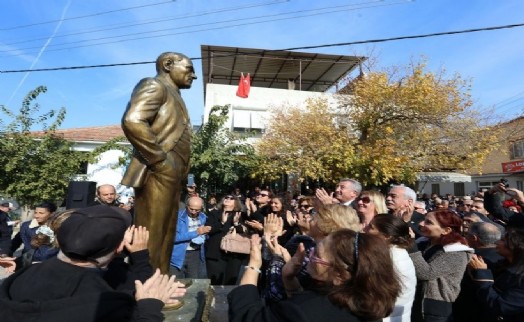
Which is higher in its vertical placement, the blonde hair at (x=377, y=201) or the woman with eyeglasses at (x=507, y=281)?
the blonde hair at (x=377, y=201)

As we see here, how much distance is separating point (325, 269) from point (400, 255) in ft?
3.92

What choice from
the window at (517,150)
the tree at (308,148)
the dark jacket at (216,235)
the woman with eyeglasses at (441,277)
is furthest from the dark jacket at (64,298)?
the window at (517,150)

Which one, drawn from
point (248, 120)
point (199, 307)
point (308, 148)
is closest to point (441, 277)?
point (199, 307)

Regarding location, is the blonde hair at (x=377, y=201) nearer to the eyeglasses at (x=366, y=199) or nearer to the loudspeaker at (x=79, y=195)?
the eyeglasses at (x=366, y=199)

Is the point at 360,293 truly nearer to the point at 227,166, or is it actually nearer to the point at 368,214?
the point at 368,214

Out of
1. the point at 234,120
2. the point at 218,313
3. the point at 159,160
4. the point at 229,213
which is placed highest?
the point at 234,120

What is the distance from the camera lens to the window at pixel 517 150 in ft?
89.7

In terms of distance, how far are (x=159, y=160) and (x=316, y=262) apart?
1.67 m

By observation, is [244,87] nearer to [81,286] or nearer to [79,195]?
[79,195]

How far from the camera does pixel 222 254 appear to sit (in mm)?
5332

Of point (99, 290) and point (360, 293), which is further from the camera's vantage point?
point (360, 293)

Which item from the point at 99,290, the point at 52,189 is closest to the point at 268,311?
the point at 99,290

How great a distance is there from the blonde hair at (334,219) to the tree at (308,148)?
12.3 meters

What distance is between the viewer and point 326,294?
163 cm
